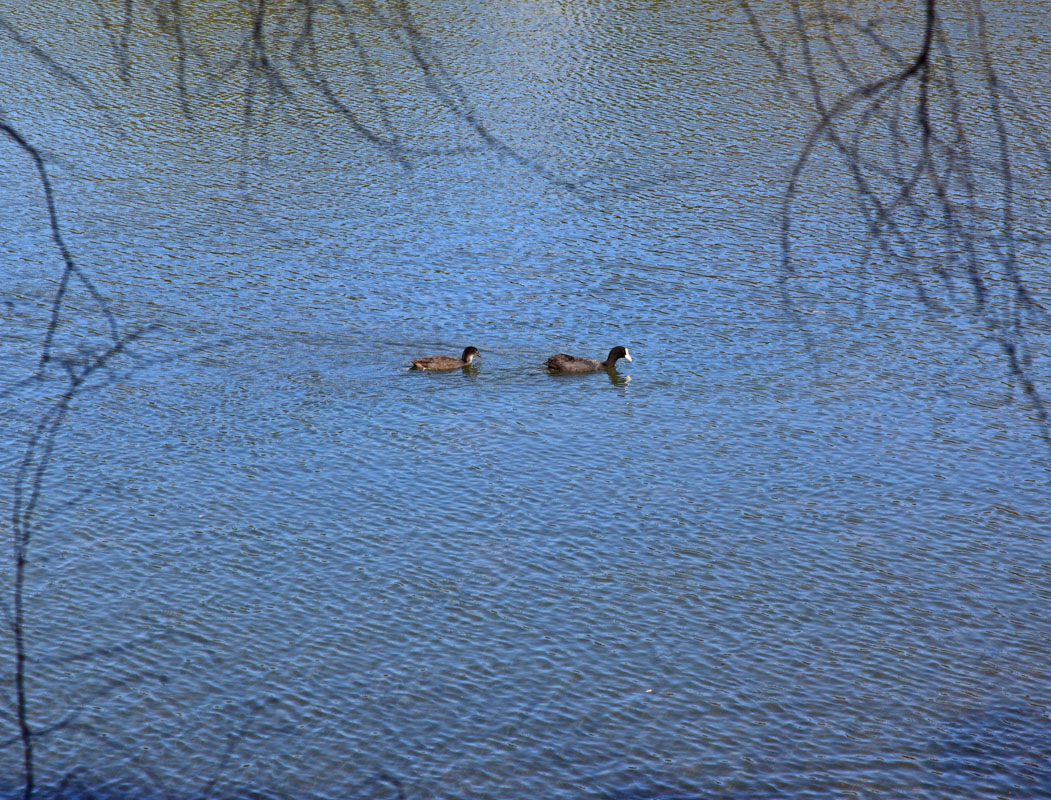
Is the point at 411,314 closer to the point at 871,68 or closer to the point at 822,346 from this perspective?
the point at 822,346

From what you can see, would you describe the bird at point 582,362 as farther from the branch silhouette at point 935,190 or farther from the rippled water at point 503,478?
the branch silhouette at point 935,190

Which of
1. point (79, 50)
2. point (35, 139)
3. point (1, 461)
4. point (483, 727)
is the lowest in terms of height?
point (483, 727)

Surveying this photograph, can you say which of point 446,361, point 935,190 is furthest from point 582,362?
point 935,190

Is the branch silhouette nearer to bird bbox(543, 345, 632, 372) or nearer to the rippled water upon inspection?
the rippled water

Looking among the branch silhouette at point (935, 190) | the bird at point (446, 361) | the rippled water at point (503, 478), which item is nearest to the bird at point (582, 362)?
the rippled water at point (503, 478)

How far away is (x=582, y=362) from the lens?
45.8ft

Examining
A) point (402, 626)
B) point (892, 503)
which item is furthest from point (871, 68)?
point (402, 626)

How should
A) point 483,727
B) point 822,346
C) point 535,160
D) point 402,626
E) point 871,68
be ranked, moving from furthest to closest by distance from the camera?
point 871,68 < point 535,160 < point 822,346 < point 402,626 < point 483,727

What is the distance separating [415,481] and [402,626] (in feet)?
7.60

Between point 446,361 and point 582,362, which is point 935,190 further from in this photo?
point 446,361

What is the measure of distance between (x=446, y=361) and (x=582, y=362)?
1.53 m

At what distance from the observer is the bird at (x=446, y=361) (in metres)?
13.7

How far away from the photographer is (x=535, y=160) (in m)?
18.6

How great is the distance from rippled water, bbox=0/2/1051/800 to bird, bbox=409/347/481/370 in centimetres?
13
